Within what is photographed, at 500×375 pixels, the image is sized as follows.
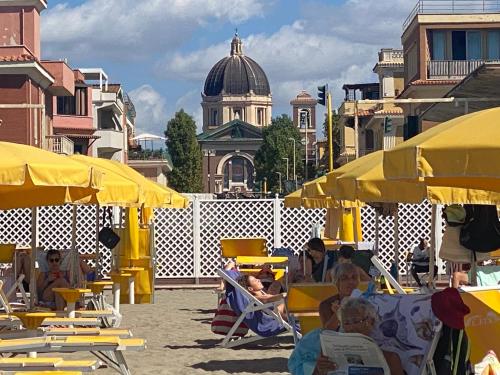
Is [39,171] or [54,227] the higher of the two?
[39,171]

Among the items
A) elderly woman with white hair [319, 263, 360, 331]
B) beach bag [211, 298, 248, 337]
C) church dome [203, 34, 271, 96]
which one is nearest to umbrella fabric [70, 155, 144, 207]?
beach bag [211, 298, 248, 337]

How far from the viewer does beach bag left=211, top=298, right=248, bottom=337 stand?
11.6m

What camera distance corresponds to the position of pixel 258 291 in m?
11.4

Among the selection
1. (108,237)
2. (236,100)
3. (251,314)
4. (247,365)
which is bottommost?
(247,365)

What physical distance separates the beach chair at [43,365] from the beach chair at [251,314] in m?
3.78

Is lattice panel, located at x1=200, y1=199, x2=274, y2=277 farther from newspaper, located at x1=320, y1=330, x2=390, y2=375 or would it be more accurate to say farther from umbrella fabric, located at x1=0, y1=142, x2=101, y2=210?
newspaper, located at x1=320, y1=330, x2=390, y2=375

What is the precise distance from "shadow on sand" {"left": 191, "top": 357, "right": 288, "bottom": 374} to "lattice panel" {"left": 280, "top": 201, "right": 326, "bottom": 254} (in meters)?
10.9

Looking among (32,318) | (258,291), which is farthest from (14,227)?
(32,318)

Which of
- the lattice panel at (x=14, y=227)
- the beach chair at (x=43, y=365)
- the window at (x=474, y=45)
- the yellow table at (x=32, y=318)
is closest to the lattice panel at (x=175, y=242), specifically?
the lattice panel at (x=14, y=227)

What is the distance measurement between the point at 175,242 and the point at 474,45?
28708 millimetres

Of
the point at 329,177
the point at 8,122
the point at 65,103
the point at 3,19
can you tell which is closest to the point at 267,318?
the point at 329,177

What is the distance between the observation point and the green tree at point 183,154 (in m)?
109

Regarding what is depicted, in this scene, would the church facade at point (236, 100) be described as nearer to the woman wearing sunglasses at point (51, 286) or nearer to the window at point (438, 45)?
the window at point (438, 45)

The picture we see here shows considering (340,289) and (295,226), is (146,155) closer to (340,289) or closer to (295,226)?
(295,226)
